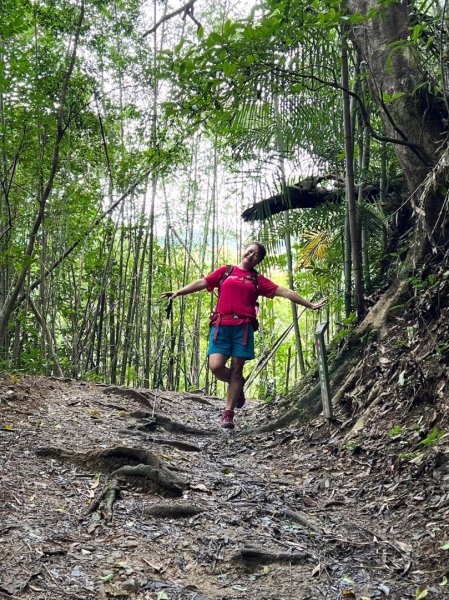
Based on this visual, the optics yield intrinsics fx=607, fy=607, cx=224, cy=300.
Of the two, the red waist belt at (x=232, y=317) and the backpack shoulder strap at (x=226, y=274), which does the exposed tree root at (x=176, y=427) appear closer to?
the red waist belt at (x=232, y=317)

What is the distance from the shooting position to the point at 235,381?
5.40 m

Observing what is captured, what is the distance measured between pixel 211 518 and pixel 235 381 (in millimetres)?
2445

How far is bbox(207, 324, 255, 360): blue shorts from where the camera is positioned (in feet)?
17.3

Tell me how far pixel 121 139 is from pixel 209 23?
2417mm

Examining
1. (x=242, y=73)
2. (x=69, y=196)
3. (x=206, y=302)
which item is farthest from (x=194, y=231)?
→ (x=242, y=73)

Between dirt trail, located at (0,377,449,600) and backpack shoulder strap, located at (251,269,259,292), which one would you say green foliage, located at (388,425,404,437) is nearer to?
dirt trail, located at (0,377,449,600)

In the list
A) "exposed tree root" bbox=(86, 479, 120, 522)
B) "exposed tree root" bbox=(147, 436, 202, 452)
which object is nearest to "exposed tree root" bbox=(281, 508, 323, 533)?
"exposed tree root" bbox=(86, 479, 120, 522)

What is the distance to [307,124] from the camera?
234 inches

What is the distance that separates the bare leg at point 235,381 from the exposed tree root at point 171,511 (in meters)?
2.30

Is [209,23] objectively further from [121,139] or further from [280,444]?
[280,444]

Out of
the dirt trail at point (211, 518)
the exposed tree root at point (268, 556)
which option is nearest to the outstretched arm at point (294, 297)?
the dirt trail at point (211, 518)

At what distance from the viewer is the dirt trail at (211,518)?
2273 mm

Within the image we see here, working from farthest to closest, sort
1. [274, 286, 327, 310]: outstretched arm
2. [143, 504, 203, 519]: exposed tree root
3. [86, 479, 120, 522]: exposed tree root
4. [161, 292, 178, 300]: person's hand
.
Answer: [161, 292, 178, 300]: person's hand → [274, 286, 327, 310]: outstretched arm → [143, 504, 203, 519]: exposed tree root → [86, 479, 120, 522]: exposed tree root

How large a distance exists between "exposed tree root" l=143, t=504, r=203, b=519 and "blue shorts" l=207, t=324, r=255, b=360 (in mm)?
2331
